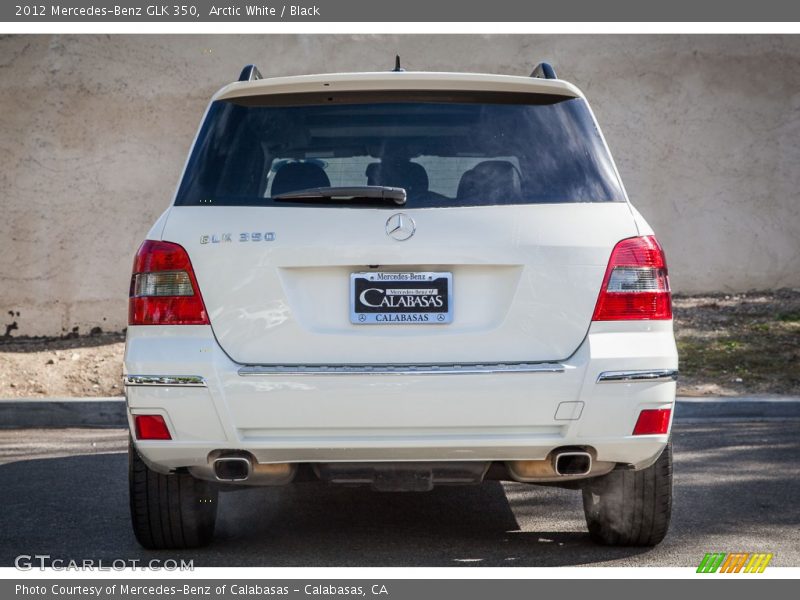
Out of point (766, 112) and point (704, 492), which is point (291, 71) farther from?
point (704, 492)

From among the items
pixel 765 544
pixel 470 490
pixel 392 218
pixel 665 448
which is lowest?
pixel 470 490

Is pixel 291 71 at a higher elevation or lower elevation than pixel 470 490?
higher

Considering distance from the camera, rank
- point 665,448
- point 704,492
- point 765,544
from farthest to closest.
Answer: point 704,492 → point 765,544 → point 665,448

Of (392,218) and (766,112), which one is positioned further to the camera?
(766,112)

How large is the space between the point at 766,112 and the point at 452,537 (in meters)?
9.08

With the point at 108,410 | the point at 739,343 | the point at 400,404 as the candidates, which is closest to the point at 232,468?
the point at 400,404

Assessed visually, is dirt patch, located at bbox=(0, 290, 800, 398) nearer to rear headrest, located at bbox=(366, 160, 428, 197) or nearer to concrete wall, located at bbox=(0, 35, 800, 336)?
concrete wall, located at bbox=(0, 35, 800, 336)

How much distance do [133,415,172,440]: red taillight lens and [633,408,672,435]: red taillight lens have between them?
5.42 ft

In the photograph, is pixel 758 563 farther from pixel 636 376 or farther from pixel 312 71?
pixel 312 71

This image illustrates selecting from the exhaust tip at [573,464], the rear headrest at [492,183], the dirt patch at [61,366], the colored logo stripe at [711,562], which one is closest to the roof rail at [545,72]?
the rear headrest at [492,183]

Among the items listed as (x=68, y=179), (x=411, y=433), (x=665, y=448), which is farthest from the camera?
(x=68, y=179)

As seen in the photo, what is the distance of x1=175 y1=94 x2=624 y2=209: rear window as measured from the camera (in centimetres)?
418

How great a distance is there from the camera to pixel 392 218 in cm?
405
